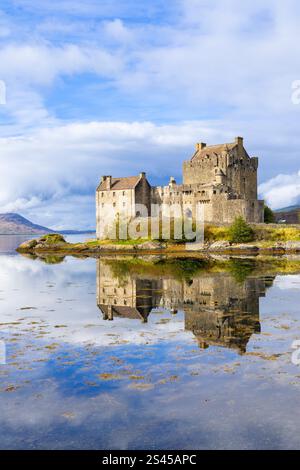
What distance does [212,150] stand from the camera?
242ft

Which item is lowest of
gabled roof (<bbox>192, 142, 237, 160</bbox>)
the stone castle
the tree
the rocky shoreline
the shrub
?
the rocky shoreline

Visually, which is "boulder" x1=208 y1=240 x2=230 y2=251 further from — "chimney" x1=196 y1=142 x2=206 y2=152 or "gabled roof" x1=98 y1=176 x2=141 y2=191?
"chimney" x1=196 y1=142 x2=206 y2=152

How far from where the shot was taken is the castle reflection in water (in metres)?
16.0

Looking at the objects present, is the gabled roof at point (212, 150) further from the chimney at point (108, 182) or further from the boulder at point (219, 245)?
the boulder at point (219, 245)

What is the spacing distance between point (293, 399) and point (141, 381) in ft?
10.6

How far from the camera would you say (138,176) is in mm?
73562

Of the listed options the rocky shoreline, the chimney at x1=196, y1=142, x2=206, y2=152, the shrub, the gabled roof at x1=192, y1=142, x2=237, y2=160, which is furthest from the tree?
the rocky shoreline

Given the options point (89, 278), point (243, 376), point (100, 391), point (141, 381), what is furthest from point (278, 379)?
point (89, 278)

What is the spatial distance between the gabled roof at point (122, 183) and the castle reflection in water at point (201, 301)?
1582 inches

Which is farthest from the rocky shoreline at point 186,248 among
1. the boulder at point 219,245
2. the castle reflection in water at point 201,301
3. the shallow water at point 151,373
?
the shallow water at point 151,373

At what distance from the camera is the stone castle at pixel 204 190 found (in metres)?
67.9

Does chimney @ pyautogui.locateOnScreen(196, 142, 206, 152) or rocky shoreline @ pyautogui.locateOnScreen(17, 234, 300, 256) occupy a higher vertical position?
chimney @ pyautogui.locateOnScreen(196, 142, 206, 152)

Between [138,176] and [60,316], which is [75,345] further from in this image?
[138,176]

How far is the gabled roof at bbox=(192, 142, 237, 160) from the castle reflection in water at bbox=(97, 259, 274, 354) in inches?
1633
